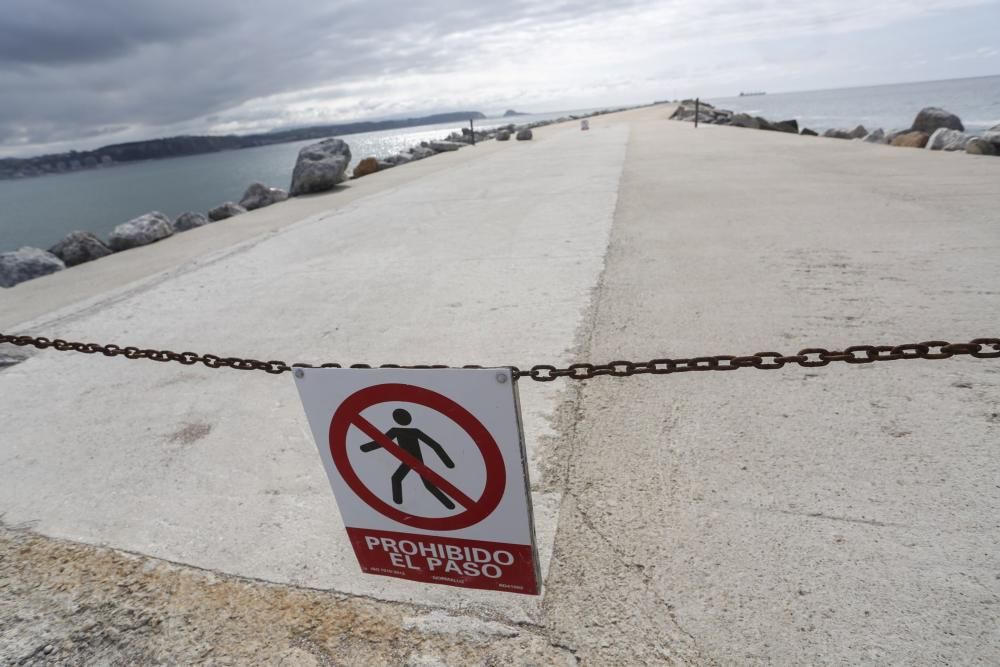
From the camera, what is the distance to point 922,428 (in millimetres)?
2762

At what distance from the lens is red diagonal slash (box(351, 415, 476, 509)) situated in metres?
1.78

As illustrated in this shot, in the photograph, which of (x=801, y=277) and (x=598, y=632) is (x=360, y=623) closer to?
(x=598, y=632)

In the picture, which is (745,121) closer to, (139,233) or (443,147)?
(443,147)

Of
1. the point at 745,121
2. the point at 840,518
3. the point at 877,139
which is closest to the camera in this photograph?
the point at 840,518

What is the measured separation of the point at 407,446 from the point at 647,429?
1.65 m

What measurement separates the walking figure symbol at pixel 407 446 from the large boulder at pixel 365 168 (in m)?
19.2

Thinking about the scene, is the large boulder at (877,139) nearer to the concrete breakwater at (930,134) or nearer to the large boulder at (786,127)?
the concrete breakwater at (930,134)

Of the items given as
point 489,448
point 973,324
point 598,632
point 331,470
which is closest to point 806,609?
point 598,632

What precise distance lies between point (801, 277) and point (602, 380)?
252cm

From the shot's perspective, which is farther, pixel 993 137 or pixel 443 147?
pixel 443 147

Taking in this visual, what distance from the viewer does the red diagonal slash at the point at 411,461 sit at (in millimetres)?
1779

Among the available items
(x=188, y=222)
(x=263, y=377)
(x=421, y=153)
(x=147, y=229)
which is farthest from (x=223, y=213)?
(x=421, y=153)

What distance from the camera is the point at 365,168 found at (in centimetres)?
2006

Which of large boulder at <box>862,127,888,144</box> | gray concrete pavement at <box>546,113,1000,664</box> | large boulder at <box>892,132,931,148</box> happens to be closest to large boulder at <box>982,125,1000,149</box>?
large boulder at <box>892,132,931,148</box>
